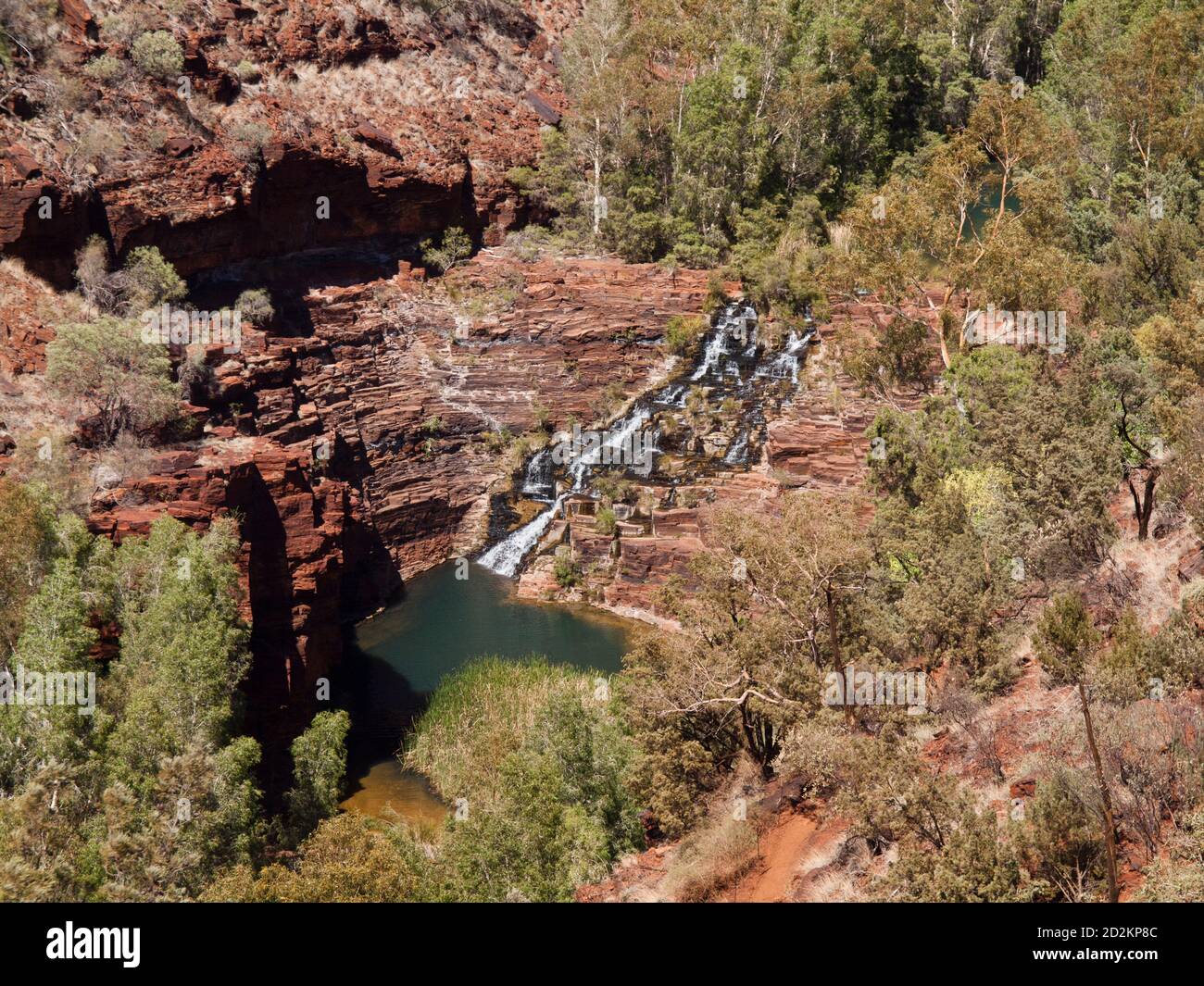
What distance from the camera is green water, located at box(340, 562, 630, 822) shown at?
32906 mm

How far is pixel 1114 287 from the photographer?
1569 inches

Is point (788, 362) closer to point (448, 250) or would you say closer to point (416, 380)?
point (416, 380)

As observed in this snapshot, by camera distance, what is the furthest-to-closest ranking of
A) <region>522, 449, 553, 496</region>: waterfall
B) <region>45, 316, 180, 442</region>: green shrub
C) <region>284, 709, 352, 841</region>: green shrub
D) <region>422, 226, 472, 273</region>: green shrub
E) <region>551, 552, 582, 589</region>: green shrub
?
<region>422, 226, 472, 273</region>: green shrub
<region>522, 449, 553, 496</region>: waterfall
<region>551, 552, 582, 589</region>: green shrub
<region>45, 316, 180, 442</region>: green shrub
<region>284, 709, 352, 841</region>: green shrub

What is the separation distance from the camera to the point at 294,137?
43.6 meters

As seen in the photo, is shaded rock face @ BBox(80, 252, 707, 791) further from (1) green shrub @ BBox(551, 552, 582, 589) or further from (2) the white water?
(1) green shrub @ BBox(551, 552, 582, 589)

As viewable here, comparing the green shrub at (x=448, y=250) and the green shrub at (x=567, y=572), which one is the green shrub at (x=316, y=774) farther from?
the green shrub at (x=448, y=250)

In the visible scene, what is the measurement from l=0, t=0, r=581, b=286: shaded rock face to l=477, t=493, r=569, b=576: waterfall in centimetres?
1387

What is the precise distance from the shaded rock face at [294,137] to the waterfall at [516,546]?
45.5ft

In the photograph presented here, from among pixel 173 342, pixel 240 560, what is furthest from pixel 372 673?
pixel 173 342

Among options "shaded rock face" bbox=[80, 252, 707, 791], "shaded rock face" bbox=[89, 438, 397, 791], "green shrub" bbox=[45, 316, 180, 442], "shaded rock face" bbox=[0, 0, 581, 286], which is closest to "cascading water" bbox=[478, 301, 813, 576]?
"shaded rock face" bbox=[80, 252, 707, 791]

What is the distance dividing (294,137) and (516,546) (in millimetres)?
18300

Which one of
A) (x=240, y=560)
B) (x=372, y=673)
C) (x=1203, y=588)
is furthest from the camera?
(x=372, y=673)
